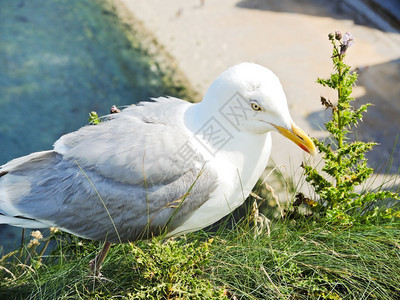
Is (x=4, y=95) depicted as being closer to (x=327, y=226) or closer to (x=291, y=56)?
(x=291, y=56)

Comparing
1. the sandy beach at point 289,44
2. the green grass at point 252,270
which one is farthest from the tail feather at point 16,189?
the sandy beach at point 289,44

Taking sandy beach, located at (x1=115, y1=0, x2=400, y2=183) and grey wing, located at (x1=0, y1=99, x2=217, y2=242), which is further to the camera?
sandy beach, located at (x1=115, y1=0, x2=400, y2=183)

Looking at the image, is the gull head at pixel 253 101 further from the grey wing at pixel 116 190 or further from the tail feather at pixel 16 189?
the tail feather at pixel 16 189

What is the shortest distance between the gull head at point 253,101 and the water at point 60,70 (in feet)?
11.1

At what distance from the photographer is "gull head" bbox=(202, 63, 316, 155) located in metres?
2.25

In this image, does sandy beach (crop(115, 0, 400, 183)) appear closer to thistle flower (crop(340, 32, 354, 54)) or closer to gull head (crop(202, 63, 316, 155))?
thistle flower (crop(340, 32, 354, 54))

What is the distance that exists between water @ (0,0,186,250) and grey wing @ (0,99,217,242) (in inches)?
118

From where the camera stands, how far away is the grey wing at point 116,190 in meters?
2.33

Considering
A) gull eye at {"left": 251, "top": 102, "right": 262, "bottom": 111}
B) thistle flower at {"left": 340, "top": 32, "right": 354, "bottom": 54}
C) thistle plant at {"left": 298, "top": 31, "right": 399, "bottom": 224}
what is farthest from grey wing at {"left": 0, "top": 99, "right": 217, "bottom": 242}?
thistle flower at {"left": 340, "top": 32, "right": 354, "bottom": 54}

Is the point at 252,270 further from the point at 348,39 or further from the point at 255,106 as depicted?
the point at 348,39

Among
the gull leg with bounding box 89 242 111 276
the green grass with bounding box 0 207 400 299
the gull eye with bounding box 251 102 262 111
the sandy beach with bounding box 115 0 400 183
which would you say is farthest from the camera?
the sandy beach with bounding box 115 0 400 183

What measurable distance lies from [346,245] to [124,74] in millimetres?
4285

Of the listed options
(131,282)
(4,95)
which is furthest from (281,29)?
(131,282)

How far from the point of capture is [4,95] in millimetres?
5945
